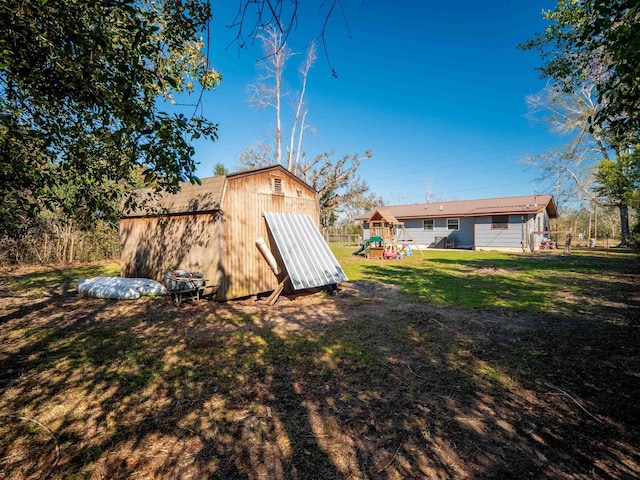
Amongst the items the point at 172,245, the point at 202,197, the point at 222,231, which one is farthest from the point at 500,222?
the point at 172,245

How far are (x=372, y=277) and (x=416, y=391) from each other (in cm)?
898

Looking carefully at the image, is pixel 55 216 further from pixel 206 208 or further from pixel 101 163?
pixel 101 163

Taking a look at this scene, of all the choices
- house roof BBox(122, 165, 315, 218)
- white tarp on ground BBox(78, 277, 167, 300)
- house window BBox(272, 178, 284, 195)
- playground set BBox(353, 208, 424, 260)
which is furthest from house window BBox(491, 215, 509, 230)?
white tarp on ground BBox(78, 277, 167, 300)

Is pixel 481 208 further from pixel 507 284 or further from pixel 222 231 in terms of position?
pixel 222 231

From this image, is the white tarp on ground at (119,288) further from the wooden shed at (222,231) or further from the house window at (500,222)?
the house window at (500,222)

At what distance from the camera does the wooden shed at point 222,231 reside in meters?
8.31

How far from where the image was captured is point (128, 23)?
374 centimetres

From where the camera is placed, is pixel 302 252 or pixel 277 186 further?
pixel 277 186

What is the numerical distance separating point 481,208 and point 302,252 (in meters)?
23.6

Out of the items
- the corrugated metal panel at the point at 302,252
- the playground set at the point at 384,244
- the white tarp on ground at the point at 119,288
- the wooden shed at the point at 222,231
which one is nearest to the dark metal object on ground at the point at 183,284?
the wooden shed at the point at 222,231

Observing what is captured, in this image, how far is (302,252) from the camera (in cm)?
941

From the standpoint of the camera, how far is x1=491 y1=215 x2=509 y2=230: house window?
25.1 metres

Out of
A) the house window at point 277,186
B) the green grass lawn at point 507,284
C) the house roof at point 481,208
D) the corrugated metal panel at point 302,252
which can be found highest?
the house roof at point 481,208

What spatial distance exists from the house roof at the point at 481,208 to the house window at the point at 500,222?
657 millimetres
